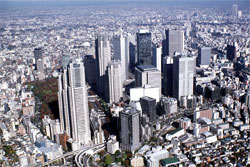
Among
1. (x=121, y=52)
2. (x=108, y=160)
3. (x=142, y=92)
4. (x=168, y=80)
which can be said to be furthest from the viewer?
Answer: (x=121, y=52)

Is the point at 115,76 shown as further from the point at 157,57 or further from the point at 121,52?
the point at 121,52

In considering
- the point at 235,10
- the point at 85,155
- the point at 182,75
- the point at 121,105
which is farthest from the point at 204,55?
the point at 235,10

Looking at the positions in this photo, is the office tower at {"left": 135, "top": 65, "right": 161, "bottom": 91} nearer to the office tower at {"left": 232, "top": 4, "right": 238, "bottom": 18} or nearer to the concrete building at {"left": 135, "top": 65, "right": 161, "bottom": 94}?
the concrete building at {"left": 135, "top": 65, "right": 161, "bottom": 94}

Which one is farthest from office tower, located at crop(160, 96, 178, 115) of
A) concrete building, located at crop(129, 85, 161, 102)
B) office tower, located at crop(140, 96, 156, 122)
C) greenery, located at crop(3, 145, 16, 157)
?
greenery, located at crop(3, 145, 16, 157)

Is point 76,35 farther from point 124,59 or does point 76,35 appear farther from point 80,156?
point 80,156

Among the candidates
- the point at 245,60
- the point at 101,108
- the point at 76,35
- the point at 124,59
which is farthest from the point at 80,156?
the point at 76,35

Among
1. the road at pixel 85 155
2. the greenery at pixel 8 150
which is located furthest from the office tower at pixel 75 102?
the greenery at pixel 8 150

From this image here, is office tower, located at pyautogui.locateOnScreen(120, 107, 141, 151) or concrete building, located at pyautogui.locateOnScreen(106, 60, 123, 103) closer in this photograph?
office tower, located at pyautogui.locateOnScreen(120, 107, 141, 151)

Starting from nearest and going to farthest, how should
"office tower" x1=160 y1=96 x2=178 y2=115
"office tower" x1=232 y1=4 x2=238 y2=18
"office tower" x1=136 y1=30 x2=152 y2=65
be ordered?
"office tower" x1=160 y1=96 x2=178 y2=115 → "office tower" x1=136 y1=30 x2=152 y2=65 → "office tower" x1=232 y1=4 x2=238 y2=18
